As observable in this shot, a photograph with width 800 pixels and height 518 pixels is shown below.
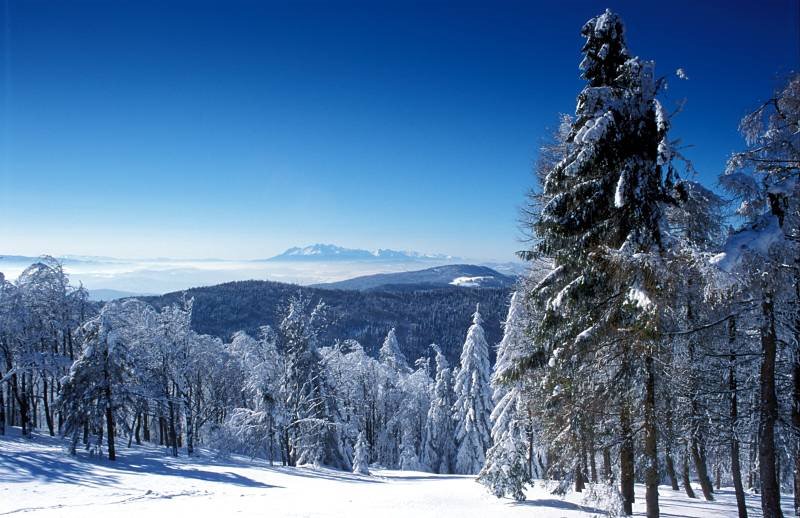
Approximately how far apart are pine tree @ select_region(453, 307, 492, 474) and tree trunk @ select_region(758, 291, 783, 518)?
29536 mm

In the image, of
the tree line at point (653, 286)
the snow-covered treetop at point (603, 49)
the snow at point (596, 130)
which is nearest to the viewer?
the tree line at point (653, 286)

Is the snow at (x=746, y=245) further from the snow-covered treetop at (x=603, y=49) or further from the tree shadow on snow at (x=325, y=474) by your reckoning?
the tree shadow on snow at (x=325, y=474)

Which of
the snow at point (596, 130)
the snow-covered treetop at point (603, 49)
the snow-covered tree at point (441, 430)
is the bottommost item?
the snow-covered tree at point (441, 430)

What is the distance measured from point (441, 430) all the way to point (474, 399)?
31.4 feet

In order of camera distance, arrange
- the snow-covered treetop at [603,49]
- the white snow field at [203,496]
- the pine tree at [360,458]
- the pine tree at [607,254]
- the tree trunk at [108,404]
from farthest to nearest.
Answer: the pine tree at [360,458], the tree trunk at [108,404], the white snow field at [203,496], the snow-covered treetop at [603,49], the pine tree at [607,254]

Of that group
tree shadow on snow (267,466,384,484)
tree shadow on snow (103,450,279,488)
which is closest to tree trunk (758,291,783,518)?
tree shadow on snow (103,450,279,488)

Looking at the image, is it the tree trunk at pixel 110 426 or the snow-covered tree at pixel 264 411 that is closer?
the tree trunk at pixel 110 426

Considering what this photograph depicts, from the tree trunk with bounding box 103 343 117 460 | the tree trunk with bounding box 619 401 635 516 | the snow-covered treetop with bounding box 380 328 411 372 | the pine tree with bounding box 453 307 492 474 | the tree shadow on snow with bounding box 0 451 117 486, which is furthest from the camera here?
the snow-covered treetop with bounding box 380 328 411 372

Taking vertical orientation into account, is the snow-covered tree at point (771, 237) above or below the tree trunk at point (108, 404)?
above

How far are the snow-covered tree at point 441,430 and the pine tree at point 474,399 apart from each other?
4.87 meters

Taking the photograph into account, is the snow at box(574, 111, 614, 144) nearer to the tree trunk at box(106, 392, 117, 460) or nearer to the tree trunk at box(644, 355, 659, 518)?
the tree trunk at box(644, 355, 659, 518)

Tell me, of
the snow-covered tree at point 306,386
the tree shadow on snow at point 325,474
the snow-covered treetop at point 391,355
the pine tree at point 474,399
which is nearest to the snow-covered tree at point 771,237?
the tree shadow on snow at point 325,474

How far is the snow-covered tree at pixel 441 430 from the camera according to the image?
45.8 meters

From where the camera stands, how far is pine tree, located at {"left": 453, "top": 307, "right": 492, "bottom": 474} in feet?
130
